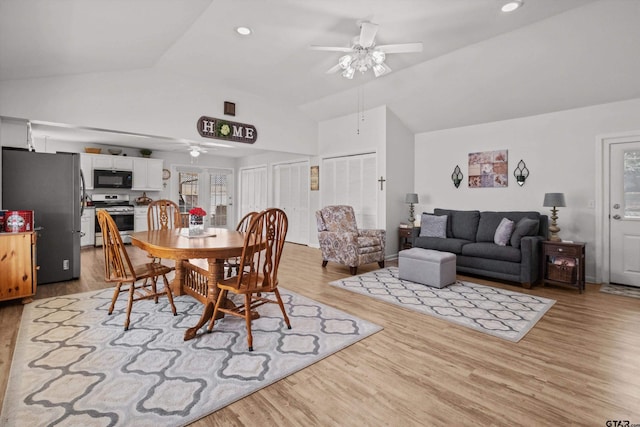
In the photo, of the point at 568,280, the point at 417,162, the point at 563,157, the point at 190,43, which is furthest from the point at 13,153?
the point at 563,157

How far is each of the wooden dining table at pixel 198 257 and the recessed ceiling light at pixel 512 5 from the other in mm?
3393

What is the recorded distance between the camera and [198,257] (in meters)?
2.32

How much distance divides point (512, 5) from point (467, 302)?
302 cm

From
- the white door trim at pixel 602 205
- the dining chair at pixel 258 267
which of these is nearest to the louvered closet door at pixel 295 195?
the dining chair at pixel 258 267

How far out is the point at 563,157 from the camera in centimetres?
449

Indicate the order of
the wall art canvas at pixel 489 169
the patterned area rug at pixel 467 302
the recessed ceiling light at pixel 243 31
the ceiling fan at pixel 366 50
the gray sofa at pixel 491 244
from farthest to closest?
the wall art canvas at pixel 489 169 < the gray sofa at pixel 491 244 < the recessed ceiling light at pixel 243 31 < the ceiling fan at pixel 366 50 < the patterned area rug at pixel 467 302

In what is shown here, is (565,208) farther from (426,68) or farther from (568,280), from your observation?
(426,68)

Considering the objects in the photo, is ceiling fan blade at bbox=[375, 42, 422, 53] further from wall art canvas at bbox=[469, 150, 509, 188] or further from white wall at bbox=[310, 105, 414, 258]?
wall art canvas at bbox=[469, 150, 509, 188]

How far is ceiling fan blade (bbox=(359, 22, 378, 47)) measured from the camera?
2962 mm

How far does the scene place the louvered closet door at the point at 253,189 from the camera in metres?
8.52

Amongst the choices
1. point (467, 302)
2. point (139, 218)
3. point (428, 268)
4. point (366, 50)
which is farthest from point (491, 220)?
point (139, 218)

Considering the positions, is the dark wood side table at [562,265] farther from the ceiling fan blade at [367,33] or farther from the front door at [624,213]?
the ceiling fan blade at [367,33]

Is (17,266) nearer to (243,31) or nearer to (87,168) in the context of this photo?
(243,31)

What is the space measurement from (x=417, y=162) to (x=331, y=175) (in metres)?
1.75
